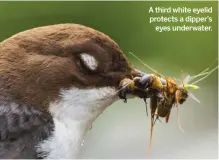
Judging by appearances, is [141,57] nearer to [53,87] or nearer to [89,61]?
[89,61]

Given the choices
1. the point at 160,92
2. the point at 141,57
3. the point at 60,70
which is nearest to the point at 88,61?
the point at 60,70

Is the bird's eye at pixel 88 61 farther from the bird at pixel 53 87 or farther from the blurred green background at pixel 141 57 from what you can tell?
the blurred green background at pixel 141 57

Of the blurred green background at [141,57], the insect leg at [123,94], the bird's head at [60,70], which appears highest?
the bird's head at [60,70]

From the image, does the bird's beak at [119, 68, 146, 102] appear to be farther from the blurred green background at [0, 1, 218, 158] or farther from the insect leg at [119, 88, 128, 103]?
the blurred green background at [0, 1, 218, 158]

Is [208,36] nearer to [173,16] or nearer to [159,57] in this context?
[159,57]

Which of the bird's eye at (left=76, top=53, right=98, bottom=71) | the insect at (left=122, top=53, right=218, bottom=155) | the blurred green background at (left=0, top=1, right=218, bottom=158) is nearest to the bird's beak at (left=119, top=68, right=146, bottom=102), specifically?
the insect at (left=122, top=53, right=218, bottom=155)

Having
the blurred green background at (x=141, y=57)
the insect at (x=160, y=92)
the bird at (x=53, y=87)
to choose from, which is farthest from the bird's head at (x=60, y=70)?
the blurred green background at (x=141, y=57)

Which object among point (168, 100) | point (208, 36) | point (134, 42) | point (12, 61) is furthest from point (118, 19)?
point (12, 61)
